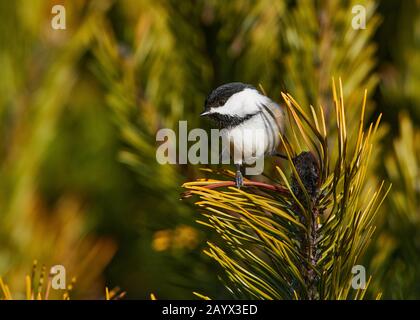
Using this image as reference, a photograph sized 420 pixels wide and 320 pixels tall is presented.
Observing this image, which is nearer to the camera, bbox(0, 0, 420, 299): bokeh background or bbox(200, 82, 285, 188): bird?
bbox(200, 82, 285, 188): bird

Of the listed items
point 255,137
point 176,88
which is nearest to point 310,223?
point 255,137

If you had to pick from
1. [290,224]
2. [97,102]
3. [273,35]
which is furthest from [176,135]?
[97,102]

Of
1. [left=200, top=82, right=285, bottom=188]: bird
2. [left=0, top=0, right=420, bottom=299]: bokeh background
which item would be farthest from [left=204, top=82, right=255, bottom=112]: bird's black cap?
[left=0, top=0, right=420, bottom=299]: bokeh background

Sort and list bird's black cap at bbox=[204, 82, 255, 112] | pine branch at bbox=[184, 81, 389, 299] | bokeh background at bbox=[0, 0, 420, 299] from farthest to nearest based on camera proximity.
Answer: bokeh background at bbox=[0, 0, 420, 299], bird's black cap at bbox=[204, 82, 255, 112], pine branch at bbox=[184, 81, 389, 299]

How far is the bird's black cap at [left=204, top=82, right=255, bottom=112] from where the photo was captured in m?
0.67

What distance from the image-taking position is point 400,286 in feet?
2.57

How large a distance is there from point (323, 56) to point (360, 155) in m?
0.29

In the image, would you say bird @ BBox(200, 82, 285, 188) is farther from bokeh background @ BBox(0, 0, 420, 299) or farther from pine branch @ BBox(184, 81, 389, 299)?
bokeh background @ BBox(0, 0, 420, 299)

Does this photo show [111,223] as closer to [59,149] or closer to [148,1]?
[59,149]

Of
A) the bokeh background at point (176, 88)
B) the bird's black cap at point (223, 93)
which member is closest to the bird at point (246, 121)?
the bird's black cap at point (223, 93)

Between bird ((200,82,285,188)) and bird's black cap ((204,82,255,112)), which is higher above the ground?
bird's black cap ((204,82,255,112))

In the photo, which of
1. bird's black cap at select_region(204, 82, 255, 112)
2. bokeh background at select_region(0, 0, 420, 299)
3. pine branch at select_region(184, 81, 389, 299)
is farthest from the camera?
bokeh background at select_region(0, 0, 420, 299)

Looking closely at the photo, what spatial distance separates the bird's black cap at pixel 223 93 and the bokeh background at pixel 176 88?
17cm

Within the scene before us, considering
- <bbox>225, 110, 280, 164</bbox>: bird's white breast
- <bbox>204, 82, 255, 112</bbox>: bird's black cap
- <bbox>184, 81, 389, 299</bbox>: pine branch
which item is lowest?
<bbox>184, 81, 389, 299</bbox>: pine branch
